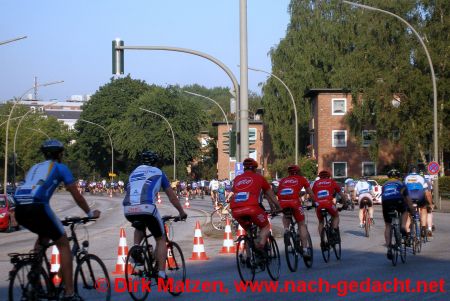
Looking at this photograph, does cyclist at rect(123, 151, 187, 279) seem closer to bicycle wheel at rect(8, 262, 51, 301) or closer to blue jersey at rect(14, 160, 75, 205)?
blue jersey at rect(14, 160, 75, 205)

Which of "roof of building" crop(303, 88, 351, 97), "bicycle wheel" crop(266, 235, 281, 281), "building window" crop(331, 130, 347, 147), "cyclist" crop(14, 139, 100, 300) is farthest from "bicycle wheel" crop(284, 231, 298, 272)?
"building window" crop(331, 130, 347, 147)

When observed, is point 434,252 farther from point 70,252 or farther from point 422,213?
point 70,252

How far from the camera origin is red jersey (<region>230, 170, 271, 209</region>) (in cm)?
1245

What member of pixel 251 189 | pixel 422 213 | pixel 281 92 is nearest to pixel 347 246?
pixel 422 213

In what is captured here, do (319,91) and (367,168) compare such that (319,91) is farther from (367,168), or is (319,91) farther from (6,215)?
(6,215)

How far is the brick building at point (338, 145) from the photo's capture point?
72.5m

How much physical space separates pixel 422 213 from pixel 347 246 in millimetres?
1911

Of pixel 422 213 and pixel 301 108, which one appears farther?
pixel 301 108

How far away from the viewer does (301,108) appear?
73875 mm

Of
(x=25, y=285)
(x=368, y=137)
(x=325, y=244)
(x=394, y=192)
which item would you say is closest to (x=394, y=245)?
(x=394, y=192)

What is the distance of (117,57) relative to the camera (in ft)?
81.7

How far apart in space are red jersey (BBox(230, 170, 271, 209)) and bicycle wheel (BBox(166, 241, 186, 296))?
4.66 feet

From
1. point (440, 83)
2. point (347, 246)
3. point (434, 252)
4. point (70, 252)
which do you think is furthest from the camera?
point (440, 83)

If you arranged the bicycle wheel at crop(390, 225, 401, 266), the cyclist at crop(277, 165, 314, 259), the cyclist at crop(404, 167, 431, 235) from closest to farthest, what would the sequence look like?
the cyclist at crop(277, 165, 314, 259) < the bicycle wheel at crop(390, 225, 401, 266) < the cyclist at crop(404, 167, 431, 235)
